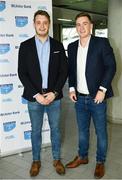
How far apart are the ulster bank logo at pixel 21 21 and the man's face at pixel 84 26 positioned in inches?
34.6

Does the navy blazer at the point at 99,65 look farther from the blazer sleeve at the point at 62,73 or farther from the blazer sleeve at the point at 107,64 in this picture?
the blazer sleeve at the point at 62,73

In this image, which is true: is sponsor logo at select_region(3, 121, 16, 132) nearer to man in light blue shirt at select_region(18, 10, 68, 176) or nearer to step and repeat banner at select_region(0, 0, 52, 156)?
step and repeat banner at select_region(0, 0, 52, 156)

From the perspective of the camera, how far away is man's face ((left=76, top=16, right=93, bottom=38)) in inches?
104

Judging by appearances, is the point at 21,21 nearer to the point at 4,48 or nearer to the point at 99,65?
the point at 4,48

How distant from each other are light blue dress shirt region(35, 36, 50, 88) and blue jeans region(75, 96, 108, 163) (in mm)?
412

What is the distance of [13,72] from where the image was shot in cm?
332

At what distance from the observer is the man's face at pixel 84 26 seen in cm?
264

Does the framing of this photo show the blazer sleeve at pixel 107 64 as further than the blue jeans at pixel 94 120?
No

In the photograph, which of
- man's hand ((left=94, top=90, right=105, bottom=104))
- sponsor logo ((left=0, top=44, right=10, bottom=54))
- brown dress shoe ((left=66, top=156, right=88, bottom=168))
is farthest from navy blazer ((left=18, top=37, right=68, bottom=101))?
brown dress shoe ((left=66, top=156, right=88, bottom=168))

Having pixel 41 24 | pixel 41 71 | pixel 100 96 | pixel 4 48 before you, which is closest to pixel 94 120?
pixel 100 96

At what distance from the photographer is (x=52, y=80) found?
277 centimetres

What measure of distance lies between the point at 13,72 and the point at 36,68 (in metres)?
0.69

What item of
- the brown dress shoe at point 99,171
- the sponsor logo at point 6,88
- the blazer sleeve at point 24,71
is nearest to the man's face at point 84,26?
the blazer sleeve at point 24,71

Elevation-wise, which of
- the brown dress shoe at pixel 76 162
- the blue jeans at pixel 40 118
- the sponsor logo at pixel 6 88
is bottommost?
the brown dress shoe at pixel 76 162
